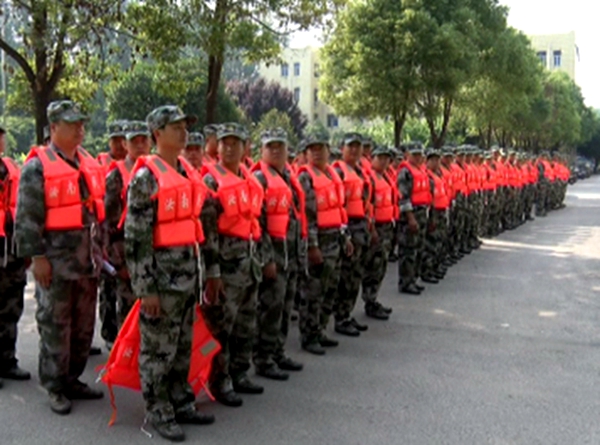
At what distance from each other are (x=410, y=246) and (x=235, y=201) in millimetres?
4461

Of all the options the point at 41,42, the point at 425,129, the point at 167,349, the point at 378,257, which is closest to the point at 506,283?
the point at 378,257

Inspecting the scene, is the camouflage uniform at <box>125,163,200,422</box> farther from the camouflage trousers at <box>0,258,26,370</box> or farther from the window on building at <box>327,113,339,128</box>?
the window on building at <box>327,113,339,128</box>

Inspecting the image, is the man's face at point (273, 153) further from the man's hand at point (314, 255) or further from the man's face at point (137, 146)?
the man's face at point (137, 146)

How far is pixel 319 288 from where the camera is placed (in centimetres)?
630

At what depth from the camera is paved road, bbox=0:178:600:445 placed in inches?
177

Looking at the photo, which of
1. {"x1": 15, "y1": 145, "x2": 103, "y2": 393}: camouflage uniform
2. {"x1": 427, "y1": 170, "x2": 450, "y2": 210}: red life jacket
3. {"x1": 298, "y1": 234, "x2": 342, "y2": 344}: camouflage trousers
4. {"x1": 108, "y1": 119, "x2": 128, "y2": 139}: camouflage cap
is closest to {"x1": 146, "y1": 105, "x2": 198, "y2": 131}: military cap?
{"x1": 15, "y1": 145, "x2": 103, "y2": 393}: camouflage uniform

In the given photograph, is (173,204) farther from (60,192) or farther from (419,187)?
(419,187)

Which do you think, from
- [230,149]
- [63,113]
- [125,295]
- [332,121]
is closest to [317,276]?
[125,295]

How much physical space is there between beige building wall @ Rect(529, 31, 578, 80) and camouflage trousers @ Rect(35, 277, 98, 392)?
262 feet

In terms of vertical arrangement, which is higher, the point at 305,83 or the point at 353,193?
the point at 305,83

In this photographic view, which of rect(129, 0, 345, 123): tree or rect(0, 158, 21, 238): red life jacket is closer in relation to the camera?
rect(0, 158, 21, 238): red life jacket

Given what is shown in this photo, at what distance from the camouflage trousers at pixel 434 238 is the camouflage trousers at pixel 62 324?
233 inches

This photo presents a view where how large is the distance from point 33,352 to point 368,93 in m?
12.5

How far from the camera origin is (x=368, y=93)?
56.7ft
